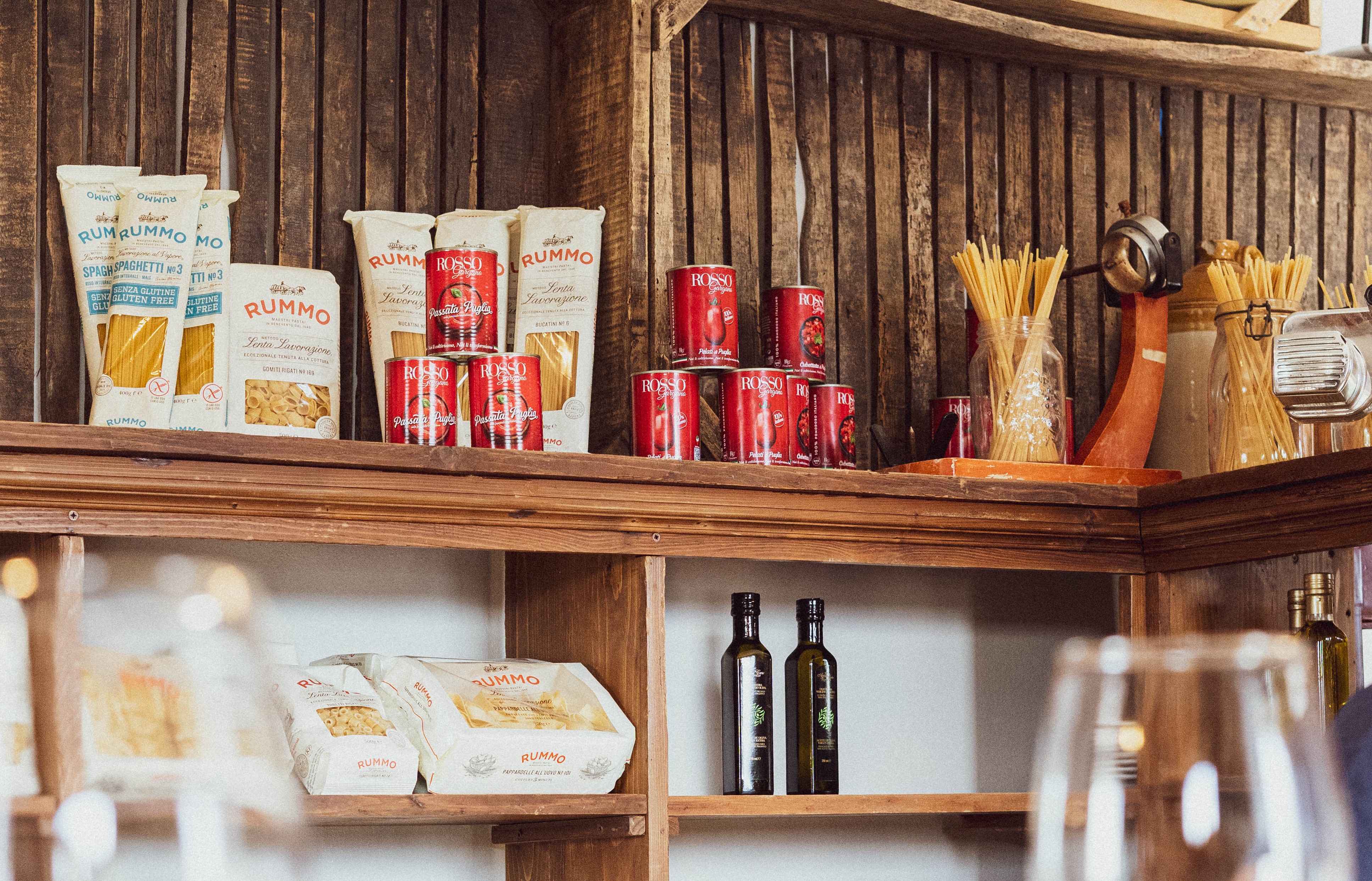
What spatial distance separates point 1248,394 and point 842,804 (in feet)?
2.60

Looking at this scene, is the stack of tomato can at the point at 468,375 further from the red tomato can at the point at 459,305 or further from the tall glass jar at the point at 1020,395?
the tall glass jar at the point at 1020,395

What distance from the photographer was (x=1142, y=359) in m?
2.22

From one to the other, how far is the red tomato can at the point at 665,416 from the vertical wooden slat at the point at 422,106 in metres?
0.46

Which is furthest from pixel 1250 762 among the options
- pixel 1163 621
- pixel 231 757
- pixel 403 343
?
pixel 1163 621

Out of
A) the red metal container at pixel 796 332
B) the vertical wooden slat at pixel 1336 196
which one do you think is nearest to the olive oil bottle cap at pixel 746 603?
the red metal container at pixel 796 332

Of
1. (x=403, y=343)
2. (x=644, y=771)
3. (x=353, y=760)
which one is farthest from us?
(x=403, y=343)

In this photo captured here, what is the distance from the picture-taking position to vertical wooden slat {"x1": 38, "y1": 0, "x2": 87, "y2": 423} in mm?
1794

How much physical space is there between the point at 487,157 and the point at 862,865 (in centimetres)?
122

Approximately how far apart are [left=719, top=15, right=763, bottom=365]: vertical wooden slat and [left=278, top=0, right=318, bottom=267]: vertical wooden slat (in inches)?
25.5

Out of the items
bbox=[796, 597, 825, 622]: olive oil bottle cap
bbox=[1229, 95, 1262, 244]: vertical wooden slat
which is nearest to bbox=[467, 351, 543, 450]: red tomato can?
bbox=[796, 597, 825, 622]: olive oil bottle cap

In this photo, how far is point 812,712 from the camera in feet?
6.60

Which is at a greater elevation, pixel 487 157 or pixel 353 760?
pixel 487 157

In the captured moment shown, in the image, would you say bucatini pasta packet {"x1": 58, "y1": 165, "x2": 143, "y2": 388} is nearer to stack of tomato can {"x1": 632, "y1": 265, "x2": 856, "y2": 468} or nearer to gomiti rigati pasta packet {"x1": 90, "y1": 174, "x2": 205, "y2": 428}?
gomiti rigati pasta packet {"x1": 90, "y1": 174, "x2": 205, "y2": 428}

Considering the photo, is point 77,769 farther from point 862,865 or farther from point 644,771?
point 862,865
